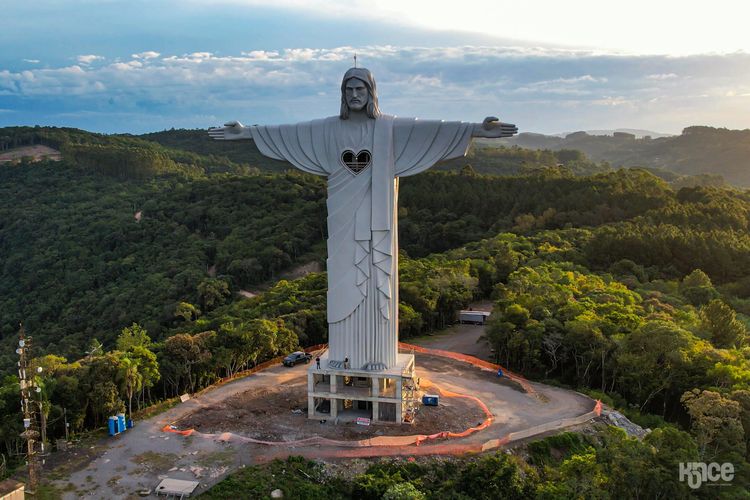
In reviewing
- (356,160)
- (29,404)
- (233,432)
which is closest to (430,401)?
(233,432)

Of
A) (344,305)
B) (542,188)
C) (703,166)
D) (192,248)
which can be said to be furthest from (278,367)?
(703,166)

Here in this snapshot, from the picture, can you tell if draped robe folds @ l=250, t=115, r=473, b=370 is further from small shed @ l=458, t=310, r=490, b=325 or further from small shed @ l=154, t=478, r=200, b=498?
small shed @ l=458, t=310, r=490, b=325

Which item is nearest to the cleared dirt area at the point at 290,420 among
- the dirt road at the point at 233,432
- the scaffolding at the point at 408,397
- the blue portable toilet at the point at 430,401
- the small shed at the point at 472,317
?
the dirt road at the point at 233,432

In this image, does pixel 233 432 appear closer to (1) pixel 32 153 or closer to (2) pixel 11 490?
(2) pixel 11 490

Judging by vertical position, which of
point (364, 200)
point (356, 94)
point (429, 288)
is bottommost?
point (429, 288)

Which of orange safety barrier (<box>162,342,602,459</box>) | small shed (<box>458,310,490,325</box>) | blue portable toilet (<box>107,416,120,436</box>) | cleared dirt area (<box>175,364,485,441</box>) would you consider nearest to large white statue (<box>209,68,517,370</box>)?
cleared dirt area (<box>175,364,485,441</box>)
